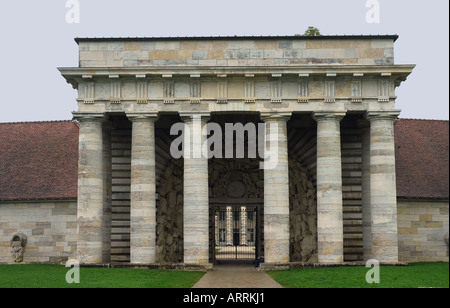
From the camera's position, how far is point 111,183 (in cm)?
3431

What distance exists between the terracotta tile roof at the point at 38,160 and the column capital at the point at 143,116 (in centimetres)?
804

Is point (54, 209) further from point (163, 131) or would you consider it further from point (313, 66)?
point (313, 66)

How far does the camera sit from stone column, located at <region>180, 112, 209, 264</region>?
30938mm

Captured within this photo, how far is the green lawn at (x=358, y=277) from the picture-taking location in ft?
75.0

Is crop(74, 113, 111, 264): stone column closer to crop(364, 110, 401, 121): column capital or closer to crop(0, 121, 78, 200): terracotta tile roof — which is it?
crop(0, 121, 78, 200): terracotta tile roof

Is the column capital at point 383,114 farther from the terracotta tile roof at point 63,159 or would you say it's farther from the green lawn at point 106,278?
the green lawn at point 106,278

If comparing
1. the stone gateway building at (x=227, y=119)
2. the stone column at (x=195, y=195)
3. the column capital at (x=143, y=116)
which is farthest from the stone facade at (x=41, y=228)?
the stone column at (x=195, y=195)

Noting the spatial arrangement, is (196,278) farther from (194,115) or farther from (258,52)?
(258,52)

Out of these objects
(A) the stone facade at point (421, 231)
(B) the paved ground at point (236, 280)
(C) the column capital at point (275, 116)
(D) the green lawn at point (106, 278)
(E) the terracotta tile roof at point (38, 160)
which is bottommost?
(B) the paved ground at point (236, 280)

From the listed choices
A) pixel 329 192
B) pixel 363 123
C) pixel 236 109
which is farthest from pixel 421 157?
pixel 236 109

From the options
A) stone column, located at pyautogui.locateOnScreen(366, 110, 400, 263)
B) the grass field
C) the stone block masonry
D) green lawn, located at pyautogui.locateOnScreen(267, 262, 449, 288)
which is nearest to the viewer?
green lawn, located at pyautogui.locateOnScreen(267, 262, 449, 288)

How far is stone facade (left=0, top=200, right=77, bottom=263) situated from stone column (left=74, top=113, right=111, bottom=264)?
20.3 feet

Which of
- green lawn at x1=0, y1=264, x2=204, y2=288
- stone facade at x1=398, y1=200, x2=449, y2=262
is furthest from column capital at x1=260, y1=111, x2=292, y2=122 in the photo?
stone facade at x1=398, y1=200, x2=449, y2=262

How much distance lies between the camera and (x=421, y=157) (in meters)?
39.9
